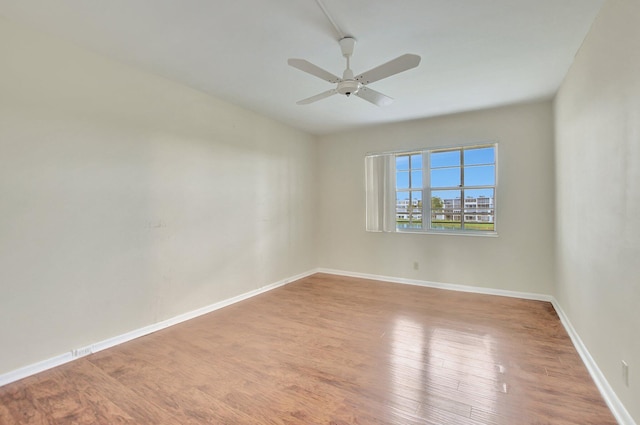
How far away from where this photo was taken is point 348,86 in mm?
2338

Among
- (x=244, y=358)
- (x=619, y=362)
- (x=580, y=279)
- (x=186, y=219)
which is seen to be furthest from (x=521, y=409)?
(x=186, y=219)

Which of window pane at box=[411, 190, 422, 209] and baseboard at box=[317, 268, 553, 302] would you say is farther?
window pane at box=[411, 190, 422, 209]

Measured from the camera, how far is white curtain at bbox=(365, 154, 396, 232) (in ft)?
16.2

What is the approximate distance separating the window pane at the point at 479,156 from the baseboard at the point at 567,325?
1.85 m

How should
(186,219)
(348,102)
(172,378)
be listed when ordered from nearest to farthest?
(172,378), (186,219), (348,102)

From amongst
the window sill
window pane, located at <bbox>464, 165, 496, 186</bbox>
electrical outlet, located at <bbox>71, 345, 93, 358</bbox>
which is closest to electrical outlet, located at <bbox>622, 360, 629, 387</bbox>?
the window sill

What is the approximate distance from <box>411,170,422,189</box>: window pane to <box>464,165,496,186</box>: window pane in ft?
2.16

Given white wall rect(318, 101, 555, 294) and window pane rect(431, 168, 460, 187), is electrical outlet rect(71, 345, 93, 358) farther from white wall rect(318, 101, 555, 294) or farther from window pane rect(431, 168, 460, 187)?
window pane rect(431, 168, 460, 187)

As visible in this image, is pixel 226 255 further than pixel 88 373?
Yes

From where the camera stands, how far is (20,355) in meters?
2.20

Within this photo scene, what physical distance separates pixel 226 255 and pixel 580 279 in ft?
12.3

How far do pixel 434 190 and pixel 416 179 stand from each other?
1.11 ft

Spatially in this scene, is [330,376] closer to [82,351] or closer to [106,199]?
[82,351]

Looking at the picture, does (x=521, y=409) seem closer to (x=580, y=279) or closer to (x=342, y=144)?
(x=580, y=279)
